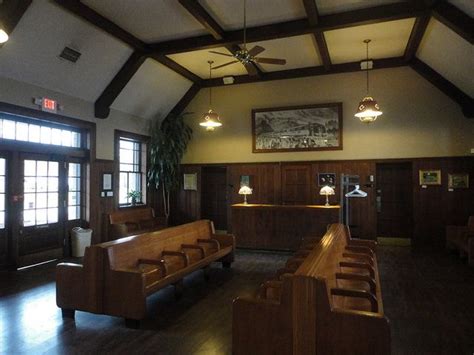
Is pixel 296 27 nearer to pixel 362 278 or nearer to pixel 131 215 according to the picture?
pixel 362 278

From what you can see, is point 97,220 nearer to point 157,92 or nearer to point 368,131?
point 157,92

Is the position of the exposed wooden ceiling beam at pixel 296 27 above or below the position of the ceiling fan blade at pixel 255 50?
above

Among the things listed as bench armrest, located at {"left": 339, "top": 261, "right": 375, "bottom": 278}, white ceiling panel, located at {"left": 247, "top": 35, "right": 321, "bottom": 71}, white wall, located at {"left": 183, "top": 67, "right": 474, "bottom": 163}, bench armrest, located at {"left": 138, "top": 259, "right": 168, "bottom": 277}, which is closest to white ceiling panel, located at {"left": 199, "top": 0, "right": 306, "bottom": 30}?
white ceiling panel, located at {"left": 247, "top": 35, "right": 321, "bottom": 71}

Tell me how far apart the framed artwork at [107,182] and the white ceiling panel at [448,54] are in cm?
672

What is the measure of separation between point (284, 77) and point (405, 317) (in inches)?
248

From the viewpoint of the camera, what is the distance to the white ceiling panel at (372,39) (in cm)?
599

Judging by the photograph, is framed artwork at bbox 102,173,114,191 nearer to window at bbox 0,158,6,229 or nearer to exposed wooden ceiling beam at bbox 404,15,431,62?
window at bbox 0,158,6,229

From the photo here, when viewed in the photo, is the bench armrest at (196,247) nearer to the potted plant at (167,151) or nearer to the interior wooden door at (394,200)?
the potted plant at (167,151)

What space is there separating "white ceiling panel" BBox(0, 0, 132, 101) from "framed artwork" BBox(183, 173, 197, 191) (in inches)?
134

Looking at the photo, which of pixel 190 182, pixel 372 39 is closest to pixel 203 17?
pixel 372 39

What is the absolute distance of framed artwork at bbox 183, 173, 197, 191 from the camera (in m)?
9.34

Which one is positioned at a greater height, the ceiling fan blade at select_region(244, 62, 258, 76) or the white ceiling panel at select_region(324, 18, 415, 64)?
the white ceiling panel at select_region(324, 18, 415, 64)

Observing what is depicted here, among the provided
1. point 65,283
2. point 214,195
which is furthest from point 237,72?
point 65,283

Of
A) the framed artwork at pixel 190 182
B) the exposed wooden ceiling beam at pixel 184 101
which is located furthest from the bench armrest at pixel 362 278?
the exposed wooden ceiling beam at pixel 184 101
